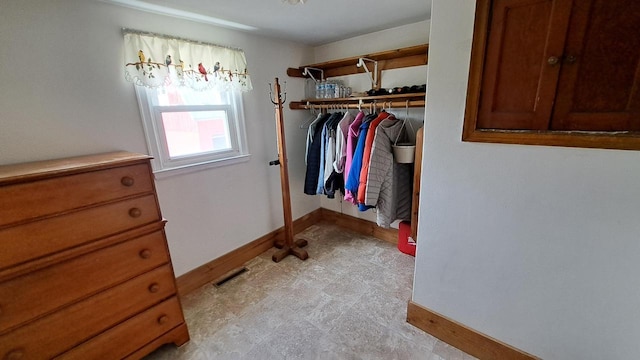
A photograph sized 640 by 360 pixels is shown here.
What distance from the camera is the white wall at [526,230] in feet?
3.29

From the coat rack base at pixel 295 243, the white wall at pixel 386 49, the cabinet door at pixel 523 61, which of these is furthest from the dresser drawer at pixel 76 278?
the white wall at pixel 386 49

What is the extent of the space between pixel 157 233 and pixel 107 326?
49cm

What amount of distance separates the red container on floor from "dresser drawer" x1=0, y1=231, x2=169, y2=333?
6.24 ft

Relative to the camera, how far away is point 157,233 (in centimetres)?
137

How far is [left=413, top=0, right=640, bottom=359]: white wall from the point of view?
100 cm

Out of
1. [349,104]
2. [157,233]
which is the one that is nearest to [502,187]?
[349,104]

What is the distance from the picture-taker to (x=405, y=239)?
238cm

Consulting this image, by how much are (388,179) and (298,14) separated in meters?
1.39

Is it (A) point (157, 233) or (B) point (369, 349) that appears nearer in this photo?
(A) point (157, 233)

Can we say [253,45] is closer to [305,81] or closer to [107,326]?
[305,81]

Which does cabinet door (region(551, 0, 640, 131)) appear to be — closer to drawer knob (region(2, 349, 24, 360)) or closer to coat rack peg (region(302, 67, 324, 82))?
coat rack peg (region(302, 67, 324, 82))

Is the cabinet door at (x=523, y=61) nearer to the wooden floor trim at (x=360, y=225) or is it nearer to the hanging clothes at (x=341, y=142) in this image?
the hanging clothes at (x=341, y=142)

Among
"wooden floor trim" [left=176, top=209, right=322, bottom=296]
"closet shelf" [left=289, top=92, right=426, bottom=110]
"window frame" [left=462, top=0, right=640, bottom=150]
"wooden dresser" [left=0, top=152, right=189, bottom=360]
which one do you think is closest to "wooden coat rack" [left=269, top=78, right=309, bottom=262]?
"wooden floor trim" [left=176, top=209, right=322, bottom=296]

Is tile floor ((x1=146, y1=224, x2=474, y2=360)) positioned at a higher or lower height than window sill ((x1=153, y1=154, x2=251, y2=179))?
lower
